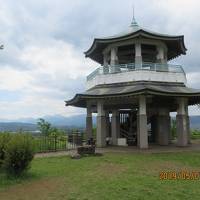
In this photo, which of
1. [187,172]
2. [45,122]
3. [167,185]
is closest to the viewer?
[167,185]

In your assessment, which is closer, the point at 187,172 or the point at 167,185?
the point at 167,185

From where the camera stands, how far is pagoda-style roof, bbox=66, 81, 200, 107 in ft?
67.5

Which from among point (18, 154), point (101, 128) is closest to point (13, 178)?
point (18, 154)

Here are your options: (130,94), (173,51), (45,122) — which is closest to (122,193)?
(130,94)

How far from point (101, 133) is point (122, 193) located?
13975 mm

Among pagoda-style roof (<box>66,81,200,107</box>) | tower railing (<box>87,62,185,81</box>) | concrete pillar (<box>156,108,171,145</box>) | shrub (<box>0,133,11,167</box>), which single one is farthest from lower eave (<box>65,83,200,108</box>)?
shrub (<box>0,133,11,167</box>)

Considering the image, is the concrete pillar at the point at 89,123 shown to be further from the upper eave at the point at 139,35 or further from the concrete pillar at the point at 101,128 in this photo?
the upper eave at the point at 139,35

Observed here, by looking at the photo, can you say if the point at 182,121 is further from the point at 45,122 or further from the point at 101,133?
the point at 45,122

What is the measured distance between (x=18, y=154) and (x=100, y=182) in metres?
3.16

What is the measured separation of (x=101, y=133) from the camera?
23.6 m

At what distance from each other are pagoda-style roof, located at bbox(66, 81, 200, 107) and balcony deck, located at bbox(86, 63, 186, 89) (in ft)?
1.03

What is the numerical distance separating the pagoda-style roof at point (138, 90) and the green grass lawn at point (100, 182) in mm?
5775

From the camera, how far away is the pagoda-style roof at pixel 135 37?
76.3 ft

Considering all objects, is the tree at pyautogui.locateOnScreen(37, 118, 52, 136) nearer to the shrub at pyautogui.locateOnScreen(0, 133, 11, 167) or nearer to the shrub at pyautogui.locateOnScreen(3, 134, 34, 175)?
the shrub at pyautogui.locateOnScreen(0, 133, 11, 167)
